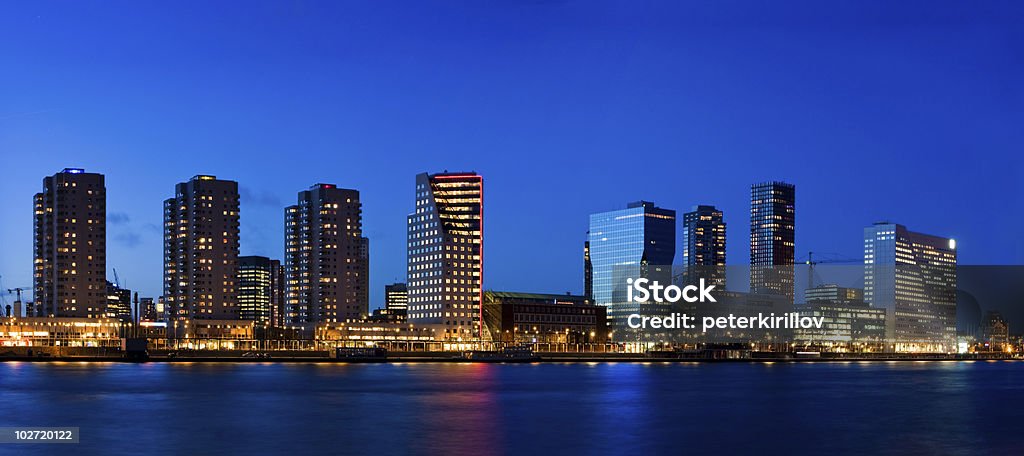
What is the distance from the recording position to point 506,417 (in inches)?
3105

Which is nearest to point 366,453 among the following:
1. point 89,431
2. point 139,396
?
point 89,431

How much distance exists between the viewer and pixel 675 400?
101375mm

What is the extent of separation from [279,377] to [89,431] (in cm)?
7760

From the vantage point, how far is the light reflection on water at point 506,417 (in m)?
62.2

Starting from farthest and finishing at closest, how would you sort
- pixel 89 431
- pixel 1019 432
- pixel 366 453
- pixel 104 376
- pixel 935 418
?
pixel 104 376, pixel 935 418, pixel 1019 432, pixel 89 431, pixel 366 453

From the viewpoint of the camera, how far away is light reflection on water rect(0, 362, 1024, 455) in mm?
62250

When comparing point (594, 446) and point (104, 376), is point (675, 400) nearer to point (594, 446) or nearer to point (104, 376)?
point (594, 446)

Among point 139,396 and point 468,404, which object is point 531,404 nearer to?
point 468,404

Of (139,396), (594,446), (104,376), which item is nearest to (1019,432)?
(594,446)

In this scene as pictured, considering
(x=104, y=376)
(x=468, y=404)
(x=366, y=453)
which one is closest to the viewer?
(x=366, y=453)

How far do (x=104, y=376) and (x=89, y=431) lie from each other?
260 feet

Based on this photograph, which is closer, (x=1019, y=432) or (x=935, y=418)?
(x=1019, y=432)

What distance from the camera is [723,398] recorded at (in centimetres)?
10512

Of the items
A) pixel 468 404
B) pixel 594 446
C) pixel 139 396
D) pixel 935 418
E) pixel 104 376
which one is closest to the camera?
pixel 594 446
